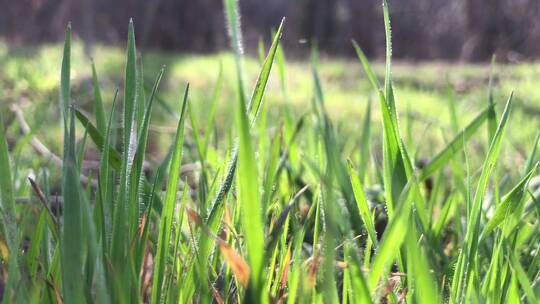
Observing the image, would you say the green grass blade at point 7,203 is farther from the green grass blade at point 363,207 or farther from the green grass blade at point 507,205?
the green grass blade at point 507,205

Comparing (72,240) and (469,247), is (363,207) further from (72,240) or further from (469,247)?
(72,240)

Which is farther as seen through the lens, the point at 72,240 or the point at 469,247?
the point at 469,247

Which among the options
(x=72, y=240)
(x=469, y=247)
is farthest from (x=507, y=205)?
(x=72, y=240)

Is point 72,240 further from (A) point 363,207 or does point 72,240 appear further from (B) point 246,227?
(A) point 363,207

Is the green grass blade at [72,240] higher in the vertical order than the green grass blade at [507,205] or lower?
higher

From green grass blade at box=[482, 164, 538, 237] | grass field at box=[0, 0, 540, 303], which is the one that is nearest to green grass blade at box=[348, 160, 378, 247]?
grass field at box=[0, 0, 540, 303]

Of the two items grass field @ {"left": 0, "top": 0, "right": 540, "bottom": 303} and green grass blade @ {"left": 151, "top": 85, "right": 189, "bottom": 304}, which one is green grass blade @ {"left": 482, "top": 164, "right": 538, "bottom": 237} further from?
green grass blade @ {"left": 151, "top": 85, "right": 189, "bottom": 304}

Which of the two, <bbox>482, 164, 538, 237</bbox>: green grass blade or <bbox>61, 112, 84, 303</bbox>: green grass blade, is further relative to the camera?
<bbox>482, 164, 538, 237</bbox>: green grass blade

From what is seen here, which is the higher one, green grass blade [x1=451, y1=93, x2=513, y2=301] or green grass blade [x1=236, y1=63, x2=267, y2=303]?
green grass blade [x1=236, y1=63, x2=267, y2=303]

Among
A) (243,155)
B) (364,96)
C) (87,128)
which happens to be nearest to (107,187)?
(87,128)

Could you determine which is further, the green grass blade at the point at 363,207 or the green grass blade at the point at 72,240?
the green grass blade at the point at 363,207

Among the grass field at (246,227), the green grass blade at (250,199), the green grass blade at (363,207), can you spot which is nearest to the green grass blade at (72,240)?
the grass field at (246,227)

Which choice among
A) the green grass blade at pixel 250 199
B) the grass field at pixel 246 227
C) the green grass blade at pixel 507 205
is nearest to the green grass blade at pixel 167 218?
the grass field at pixel 246 227

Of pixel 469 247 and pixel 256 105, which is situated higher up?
pixel 256 105
